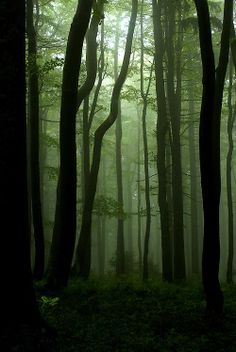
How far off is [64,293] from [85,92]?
5.20m

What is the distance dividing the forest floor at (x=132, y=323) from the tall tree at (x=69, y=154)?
→ 0.71 metres

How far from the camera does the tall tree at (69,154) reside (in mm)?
7941

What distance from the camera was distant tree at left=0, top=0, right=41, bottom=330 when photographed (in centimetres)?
491

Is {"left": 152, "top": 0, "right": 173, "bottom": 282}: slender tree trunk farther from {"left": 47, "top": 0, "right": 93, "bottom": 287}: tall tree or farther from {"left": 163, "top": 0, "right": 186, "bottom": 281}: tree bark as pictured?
{"left": 47, "top": 0, "right": 93, "bottom": 287}: tall tree

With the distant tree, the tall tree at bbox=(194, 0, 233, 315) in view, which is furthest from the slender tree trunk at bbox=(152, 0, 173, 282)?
the distant tree

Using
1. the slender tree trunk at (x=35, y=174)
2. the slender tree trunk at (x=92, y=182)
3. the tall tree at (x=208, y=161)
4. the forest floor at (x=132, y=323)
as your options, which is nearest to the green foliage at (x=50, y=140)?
the slender tree trunk at (x=92, y=182)

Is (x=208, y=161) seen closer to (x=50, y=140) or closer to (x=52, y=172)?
A: (x=52, y=172)

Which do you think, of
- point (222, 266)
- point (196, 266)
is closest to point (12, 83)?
point (196, 266)

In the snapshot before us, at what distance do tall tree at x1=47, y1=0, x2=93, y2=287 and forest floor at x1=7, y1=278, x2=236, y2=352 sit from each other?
710mm

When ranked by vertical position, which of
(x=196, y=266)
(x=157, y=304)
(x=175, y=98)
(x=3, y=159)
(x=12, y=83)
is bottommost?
(x=196, y=266)

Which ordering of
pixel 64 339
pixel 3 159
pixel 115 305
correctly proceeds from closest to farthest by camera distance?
pixel 3 159
pixel 64 339
pixel 115 305

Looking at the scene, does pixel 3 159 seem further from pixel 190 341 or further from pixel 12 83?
pixel 190 341

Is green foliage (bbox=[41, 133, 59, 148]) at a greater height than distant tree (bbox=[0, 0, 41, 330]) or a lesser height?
greater

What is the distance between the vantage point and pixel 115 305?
7.99 meters
